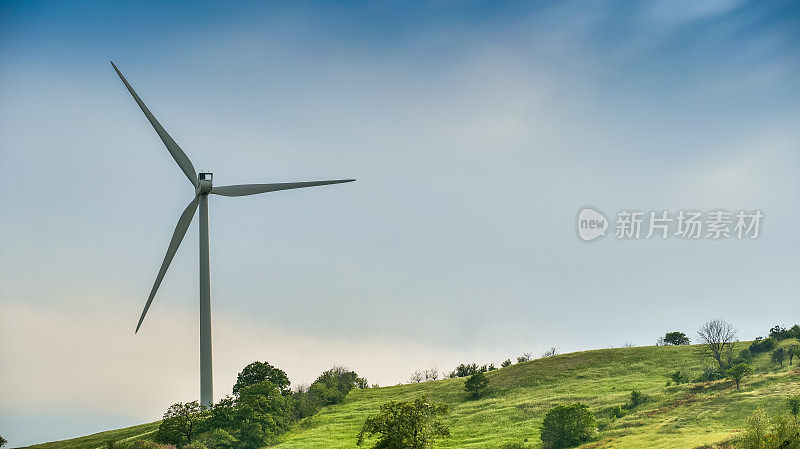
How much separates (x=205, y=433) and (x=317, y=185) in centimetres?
4599

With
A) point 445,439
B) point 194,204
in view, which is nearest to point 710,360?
point 445,439

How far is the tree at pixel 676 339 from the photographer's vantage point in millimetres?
145500

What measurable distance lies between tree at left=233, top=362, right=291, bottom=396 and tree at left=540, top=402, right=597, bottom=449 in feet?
152

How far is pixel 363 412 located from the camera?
363 feet

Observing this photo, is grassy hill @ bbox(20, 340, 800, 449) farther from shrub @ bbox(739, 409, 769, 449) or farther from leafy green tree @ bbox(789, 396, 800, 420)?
shrub @ bbox(739, 409, 769, 449)

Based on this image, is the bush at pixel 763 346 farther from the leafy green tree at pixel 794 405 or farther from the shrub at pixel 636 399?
the leafy green tree at pixel 794 405

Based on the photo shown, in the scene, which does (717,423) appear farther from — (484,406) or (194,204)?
(194,204)

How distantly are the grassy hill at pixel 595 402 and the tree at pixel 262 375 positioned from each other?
728cm

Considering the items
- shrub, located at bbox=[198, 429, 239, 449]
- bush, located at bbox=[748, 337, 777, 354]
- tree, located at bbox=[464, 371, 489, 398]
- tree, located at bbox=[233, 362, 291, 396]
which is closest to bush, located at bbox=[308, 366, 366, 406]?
tree, located at bbox=[233, 362, 291, 396]

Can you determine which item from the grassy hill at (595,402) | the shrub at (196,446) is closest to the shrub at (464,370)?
the grassy hill at (595,402)

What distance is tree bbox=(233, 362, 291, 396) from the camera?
4195 inches

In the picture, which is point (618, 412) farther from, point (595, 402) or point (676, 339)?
point (676, 339)

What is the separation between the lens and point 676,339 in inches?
5763

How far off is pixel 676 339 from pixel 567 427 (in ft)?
269
